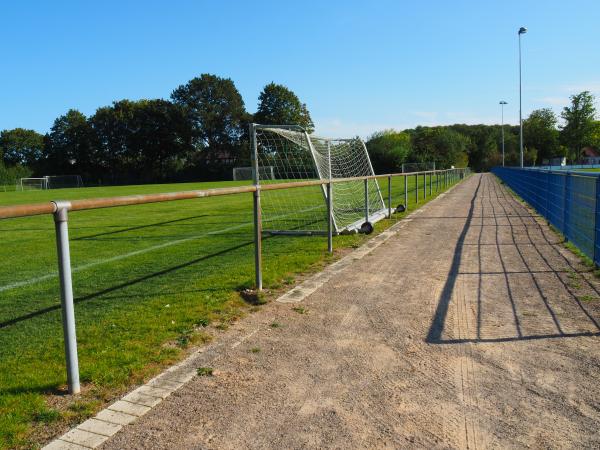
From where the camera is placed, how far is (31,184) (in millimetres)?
62719

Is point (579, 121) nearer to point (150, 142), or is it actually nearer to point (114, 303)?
point (150, 142)

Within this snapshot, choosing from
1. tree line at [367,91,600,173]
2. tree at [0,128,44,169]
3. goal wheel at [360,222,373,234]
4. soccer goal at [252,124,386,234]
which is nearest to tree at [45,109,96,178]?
tree at [0,128,44,169]

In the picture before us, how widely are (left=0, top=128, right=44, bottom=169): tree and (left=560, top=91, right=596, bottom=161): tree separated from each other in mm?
80081

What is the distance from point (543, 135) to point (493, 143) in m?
12.5

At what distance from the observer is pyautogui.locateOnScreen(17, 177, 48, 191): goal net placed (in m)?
61.0

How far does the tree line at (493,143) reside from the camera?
215 ft

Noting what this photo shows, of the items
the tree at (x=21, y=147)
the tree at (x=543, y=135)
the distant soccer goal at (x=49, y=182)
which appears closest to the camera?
the distant soccer goal at (x=49, y=182)

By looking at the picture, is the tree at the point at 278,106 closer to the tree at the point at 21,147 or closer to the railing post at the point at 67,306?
the tree at the point at 21,147

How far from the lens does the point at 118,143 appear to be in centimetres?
7538

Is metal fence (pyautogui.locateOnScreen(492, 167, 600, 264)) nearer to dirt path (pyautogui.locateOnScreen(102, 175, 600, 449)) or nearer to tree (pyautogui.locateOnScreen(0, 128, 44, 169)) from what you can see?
dirt path (pyautogui.locateOnScreen(102, 175, 600, 449))

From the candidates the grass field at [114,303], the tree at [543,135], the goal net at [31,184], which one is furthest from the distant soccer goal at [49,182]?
the tree at [543,135]

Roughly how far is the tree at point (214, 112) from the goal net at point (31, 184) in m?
22.3

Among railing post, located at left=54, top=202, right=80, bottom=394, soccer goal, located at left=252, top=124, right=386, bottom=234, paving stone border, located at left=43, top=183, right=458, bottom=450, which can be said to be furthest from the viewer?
soccer goal, located at left=252, top=124, right=386, bottom=234

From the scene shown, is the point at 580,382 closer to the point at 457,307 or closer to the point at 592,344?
the point at 592,344
